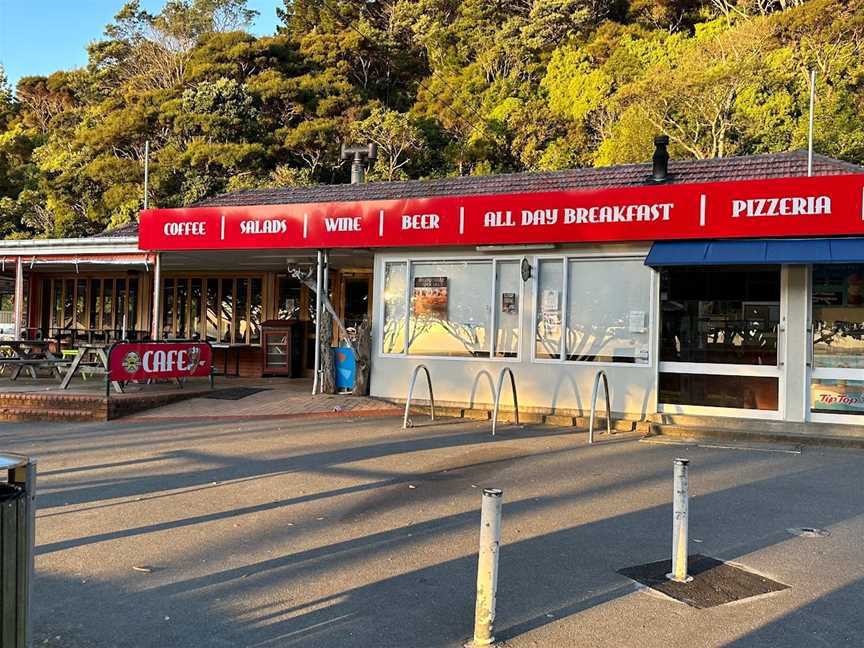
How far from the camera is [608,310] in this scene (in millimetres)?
11195

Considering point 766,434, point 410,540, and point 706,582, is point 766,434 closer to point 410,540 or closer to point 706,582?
point 706,582

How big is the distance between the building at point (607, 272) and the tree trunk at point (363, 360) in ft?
0.48

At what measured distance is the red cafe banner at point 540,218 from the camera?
9.53 meters

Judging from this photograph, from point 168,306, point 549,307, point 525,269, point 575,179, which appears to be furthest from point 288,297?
point 549,307

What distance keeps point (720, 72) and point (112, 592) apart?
33518 mm

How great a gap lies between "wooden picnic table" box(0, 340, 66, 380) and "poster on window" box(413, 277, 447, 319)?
657 cm

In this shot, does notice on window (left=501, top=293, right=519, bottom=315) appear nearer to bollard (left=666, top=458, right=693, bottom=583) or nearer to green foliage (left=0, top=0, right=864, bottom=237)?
bollard (left=666, top=458, right=693, bottom=583)

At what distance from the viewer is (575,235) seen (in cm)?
1088

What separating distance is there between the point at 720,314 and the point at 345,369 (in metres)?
6.46

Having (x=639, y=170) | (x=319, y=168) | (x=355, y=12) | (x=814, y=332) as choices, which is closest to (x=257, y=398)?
→ (x=639, y=170)

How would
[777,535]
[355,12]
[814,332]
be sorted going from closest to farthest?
1. [777,535]
2. [814,332]
3. [355,12]

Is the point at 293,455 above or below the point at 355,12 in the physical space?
below

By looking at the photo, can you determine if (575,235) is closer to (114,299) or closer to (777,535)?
(777,535)

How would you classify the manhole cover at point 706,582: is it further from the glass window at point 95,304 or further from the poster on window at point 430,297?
the glass window at point 95,304
